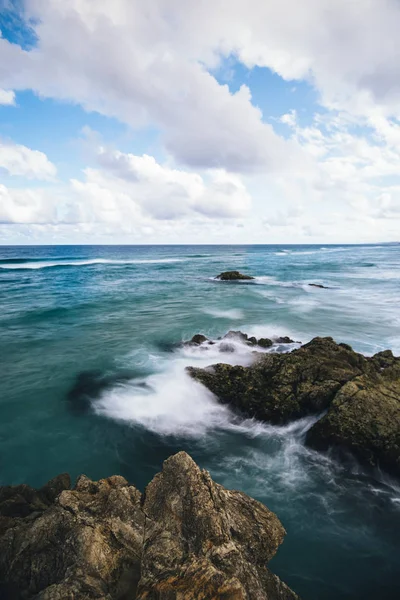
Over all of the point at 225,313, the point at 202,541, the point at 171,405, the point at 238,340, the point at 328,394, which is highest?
the point at 202,541

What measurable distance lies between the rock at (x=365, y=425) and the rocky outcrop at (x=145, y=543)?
175 inches

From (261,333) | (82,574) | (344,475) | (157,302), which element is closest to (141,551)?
(82,574)

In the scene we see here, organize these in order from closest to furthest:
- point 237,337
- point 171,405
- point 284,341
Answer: point 171,405
point 284,341
point 237,337

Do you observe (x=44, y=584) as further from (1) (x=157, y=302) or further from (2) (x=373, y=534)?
(1) (x=157, y=302)

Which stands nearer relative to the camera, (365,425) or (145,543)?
(145,543)

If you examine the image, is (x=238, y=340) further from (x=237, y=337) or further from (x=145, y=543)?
(x=145, y=543)

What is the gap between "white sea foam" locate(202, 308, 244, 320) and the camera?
26953mm

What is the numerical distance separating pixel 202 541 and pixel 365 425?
6.32 metres

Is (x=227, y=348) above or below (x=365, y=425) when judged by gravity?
below

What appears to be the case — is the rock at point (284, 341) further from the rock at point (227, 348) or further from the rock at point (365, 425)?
the rock at point (365, 425)

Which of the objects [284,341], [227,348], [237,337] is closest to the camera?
[227,348]

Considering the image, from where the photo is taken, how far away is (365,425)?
9117 mm

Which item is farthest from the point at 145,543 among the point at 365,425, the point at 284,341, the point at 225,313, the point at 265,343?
the point at 225,313

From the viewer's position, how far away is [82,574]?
4398 mm
